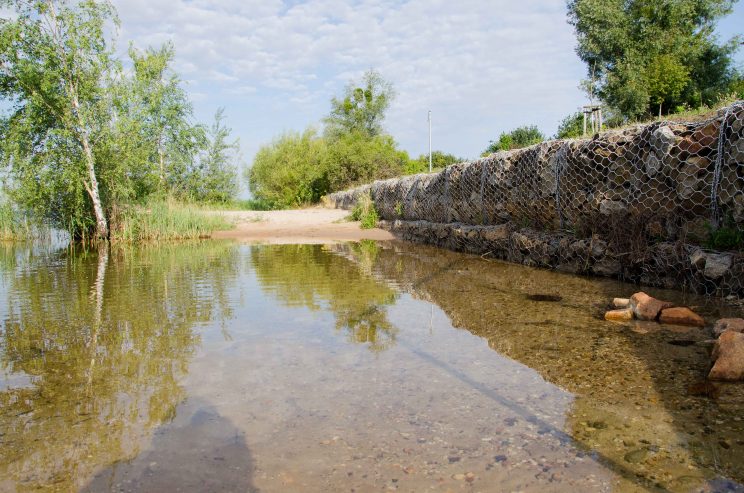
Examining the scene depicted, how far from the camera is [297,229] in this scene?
17.3 meters

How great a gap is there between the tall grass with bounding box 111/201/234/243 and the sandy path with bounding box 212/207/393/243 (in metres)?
0.76

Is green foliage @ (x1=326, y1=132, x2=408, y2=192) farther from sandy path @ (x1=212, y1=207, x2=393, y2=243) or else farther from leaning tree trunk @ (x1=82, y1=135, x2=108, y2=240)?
leaning tree trunk @ (x1=82, y1=135, x2=108, y2=240)

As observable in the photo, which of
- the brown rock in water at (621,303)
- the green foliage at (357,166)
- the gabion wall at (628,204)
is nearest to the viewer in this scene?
the brown rock in water at (621,303)

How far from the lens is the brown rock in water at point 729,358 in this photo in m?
2.50

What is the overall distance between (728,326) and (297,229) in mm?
15110

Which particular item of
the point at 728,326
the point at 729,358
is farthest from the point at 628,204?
the point at 729,358

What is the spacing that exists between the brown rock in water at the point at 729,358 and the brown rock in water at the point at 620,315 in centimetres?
110

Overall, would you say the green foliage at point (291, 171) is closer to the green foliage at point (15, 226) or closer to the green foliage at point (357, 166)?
the green foliage at point (357, 166)

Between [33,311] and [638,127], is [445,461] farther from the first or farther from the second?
[638,127]

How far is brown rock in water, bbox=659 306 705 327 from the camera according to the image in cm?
355

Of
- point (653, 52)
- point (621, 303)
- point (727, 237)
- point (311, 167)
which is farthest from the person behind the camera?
point (311, 167)

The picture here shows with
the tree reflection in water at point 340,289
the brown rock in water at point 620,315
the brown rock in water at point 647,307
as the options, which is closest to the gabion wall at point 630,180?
the brown rock in water at point 647,307

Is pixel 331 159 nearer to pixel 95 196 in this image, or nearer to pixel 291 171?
pixel 291 171

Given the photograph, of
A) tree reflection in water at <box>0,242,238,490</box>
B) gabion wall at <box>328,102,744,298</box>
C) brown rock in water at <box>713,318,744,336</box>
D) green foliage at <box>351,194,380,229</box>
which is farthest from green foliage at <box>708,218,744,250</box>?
green foliage at <box>351,194,380,229</box>
